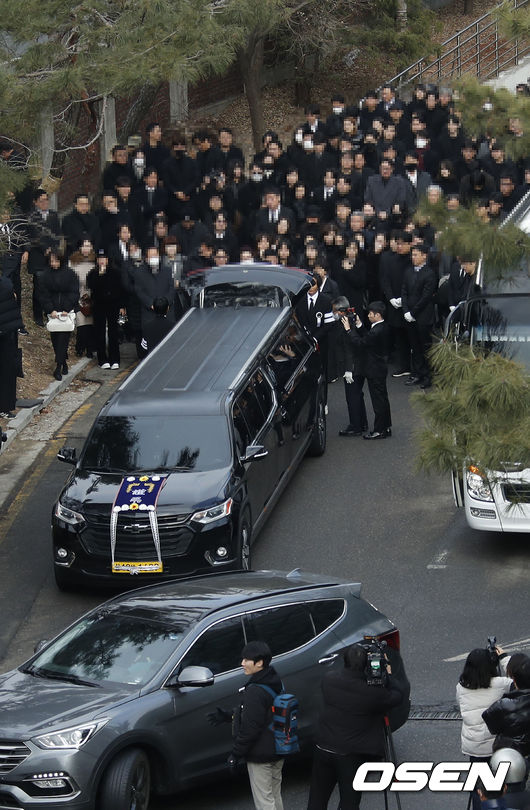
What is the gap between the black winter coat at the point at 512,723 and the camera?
8.57 meters

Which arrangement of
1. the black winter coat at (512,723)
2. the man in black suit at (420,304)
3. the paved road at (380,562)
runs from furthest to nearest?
the man in black suit at (420,304), the paved road at (380,562), the black winter coat at (512,723)

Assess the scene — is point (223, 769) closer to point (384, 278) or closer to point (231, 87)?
point (384, 278)

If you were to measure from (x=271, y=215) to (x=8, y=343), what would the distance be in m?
5.81

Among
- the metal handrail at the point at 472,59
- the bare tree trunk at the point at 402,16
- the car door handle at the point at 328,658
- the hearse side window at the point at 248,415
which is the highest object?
the bare tree trunk at the point at 402,16

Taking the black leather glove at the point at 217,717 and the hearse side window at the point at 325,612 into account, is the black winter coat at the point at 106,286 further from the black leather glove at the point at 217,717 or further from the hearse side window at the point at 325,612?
the black leather glove at the point at 217,717

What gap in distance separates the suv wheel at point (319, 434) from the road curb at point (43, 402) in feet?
13.0

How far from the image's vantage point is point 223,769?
9875mm

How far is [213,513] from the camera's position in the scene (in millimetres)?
13789

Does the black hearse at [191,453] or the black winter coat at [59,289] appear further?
the black winter coat at [59,289]

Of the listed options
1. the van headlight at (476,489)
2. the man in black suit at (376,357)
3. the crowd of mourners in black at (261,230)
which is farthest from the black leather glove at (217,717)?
Result: the crowd of mourners in black at (261,230)

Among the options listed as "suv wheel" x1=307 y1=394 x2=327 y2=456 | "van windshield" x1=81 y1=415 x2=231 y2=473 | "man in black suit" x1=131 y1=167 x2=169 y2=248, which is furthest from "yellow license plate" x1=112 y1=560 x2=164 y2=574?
"man in black suit" x1=131 y1=167 x2=169 y2=248

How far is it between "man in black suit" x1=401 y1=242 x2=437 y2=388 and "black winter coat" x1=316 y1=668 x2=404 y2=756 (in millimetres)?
11814

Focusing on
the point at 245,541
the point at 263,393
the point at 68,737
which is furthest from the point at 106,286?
the point at 68,737

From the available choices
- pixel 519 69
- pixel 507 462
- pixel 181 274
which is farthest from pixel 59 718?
pixel 519 69
